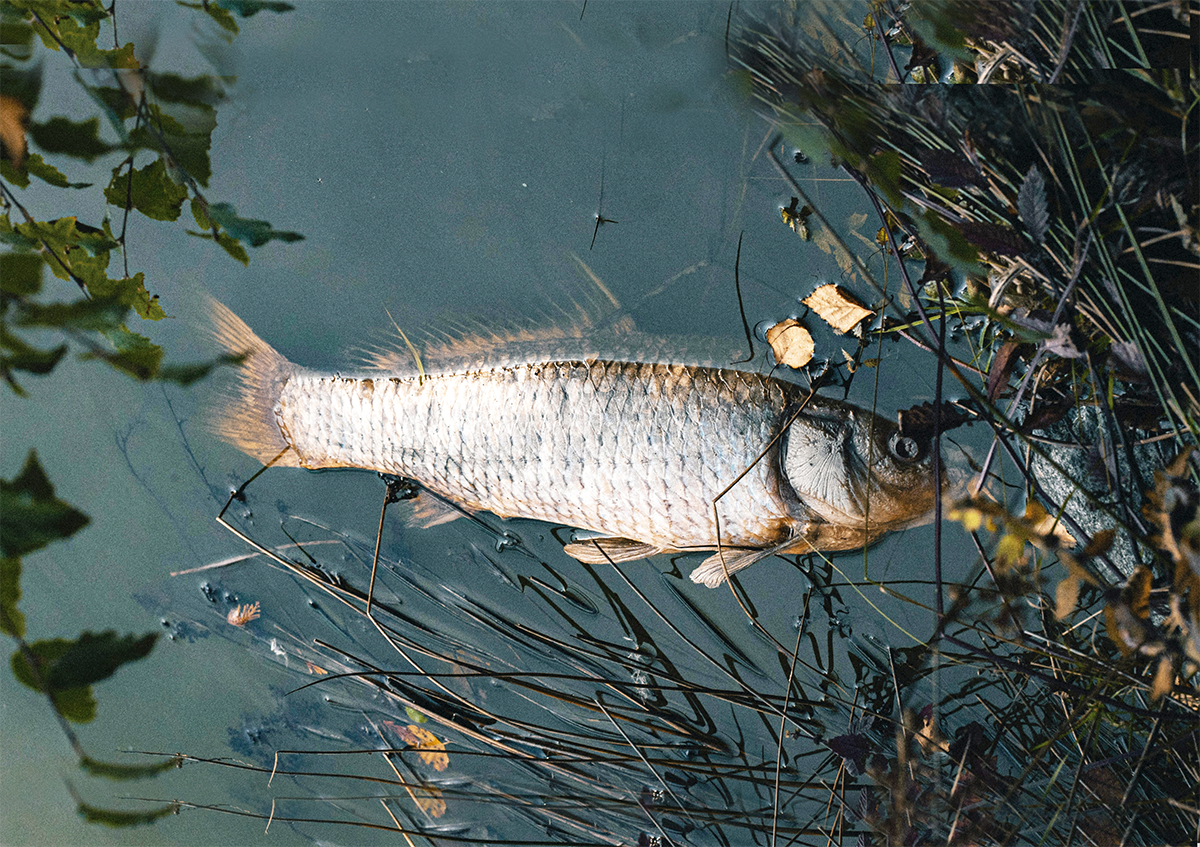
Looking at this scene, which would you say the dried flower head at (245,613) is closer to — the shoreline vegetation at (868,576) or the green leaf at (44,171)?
the shoreline vegetation at (868,576)

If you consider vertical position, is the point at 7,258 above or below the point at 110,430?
above

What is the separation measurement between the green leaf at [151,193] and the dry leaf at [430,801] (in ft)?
4.96

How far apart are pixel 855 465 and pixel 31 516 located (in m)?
1.32

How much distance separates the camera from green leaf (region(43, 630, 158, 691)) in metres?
0.52

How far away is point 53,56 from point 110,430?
99 cm

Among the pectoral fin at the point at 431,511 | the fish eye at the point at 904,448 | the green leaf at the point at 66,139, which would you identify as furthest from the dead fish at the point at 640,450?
the green leaf at the point at 66,139

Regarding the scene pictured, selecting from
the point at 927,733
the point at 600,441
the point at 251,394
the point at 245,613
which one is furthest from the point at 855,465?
the point at 245,613

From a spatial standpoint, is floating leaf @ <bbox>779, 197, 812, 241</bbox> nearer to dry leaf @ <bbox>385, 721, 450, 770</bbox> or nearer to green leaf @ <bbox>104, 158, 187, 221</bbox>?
green leaf @ <bbox>104, 158, 187, 221</bbox>

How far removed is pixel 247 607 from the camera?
5.79ft

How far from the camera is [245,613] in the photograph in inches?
69.6

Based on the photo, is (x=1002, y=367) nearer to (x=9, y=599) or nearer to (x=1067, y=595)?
(x=1067, y=595)

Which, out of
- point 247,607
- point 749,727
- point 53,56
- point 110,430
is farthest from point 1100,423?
point 53,56

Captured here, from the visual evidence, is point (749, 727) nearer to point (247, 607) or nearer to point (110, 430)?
point (247, 607)

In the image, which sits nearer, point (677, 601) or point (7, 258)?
point (7, 258)
